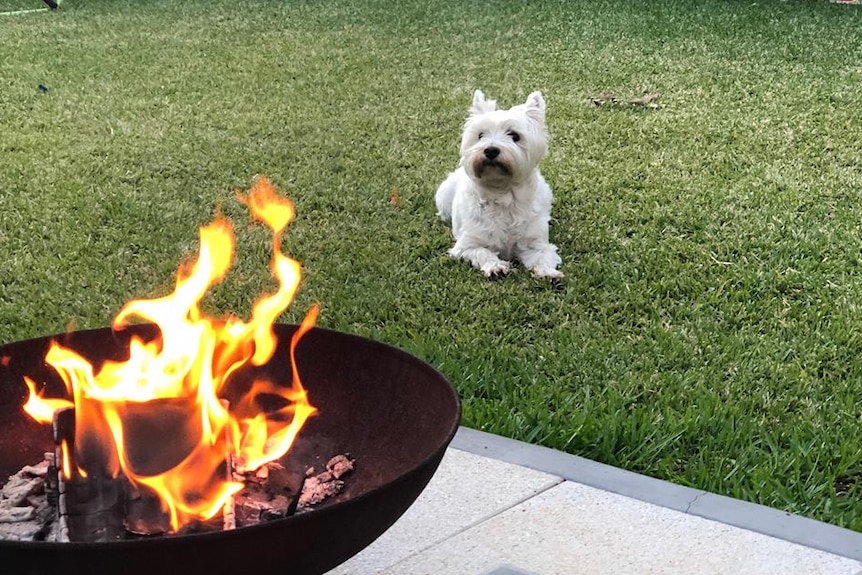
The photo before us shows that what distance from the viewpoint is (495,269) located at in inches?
197

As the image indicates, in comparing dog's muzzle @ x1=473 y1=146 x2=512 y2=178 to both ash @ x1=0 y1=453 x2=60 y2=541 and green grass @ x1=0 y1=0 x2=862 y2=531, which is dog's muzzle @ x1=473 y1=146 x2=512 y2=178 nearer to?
green grass @ x1=0 y1=0 x2=862 y2=531

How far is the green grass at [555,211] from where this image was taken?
3596mm

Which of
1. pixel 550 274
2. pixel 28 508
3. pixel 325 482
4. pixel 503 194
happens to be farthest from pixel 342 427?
pixel 503 194

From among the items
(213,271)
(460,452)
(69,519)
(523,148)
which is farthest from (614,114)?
(69,519)

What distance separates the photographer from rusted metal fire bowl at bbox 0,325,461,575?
6.32ft

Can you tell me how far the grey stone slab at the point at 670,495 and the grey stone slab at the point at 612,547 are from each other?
39 mm

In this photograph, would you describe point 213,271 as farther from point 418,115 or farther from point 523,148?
point 418,115

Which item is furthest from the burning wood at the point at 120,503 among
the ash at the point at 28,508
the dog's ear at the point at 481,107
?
the dog's ear at the point at 481,107

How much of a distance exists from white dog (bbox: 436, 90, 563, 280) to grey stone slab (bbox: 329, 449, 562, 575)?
77.2 inches

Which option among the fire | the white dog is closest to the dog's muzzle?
the white dog

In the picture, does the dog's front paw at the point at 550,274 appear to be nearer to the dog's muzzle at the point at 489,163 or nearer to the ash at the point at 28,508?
the dog's muzzle at the point at 489,163

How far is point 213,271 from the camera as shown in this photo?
8.59 ft

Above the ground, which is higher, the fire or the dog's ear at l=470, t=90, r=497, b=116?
the dog's ear at l=470, t=90, r=497, b=116

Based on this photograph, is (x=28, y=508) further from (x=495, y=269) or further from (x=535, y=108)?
(x=535, y=108)
